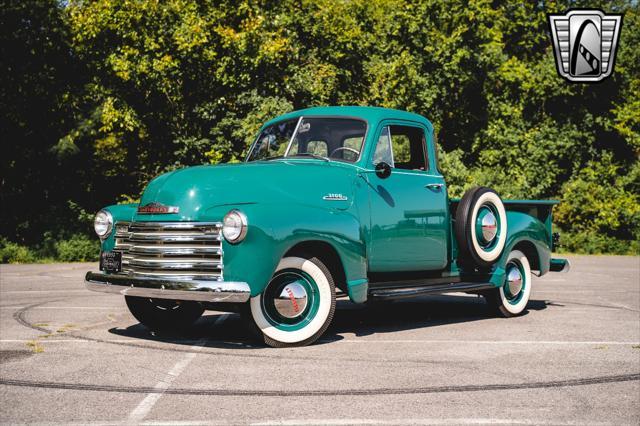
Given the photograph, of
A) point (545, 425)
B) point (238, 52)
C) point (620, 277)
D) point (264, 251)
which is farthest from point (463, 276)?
point (238, 52)

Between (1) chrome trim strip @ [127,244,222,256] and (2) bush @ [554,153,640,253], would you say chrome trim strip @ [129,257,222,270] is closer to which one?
(1) chrome trim strip @ [127,244,222,256]

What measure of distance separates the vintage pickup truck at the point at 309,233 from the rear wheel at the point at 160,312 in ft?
0.04

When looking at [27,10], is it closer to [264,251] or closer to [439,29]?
[439,29]

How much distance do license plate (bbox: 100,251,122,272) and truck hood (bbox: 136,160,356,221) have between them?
0.46m

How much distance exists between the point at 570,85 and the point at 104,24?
1571cm

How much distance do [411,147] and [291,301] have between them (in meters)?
2.92

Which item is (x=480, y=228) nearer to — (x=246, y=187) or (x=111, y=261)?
→ (x=246, y=187)

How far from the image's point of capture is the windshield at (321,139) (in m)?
8.36

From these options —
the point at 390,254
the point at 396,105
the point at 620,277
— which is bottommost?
the point at 620,277

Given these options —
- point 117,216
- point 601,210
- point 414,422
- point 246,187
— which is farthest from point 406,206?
point 601,210

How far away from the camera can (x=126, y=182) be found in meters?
28.5

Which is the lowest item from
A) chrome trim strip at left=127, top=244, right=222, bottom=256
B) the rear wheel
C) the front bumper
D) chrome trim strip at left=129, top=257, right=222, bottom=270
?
the rear wheel

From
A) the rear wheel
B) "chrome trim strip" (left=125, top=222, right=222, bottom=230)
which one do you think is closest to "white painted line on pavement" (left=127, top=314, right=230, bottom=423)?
the rear wheel

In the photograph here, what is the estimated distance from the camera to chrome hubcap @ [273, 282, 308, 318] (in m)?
7.12
